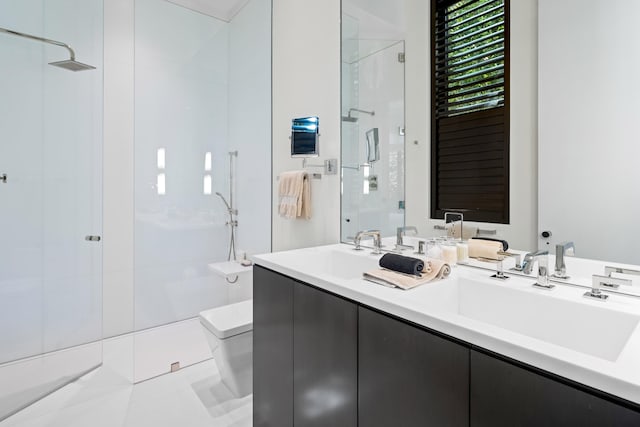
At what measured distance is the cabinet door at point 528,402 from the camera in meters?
0.60

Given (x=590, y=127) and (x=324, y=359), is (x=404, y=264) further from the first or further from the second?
(x=590, y=127)

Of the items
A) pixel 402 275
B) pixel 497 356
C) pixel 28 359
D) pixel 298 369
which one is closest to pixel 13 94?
pixel 28 359

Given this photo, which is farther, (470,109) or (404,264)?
(470,109)


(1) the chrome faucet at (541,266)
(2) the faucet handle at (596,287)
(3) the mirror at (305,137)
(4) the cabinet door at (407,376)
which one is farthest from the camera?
(3) the mirror at (305,137)

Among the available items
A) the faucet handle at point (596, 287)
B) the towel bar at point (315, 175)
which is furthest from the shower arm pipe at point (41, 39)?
the faucet handle at point (596, 287)

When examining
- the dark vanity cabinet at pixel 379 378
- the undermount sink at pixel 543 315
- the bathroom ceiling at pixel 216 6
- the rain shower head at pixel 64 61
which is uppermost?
the bathroom ceiling at pixel 216 6

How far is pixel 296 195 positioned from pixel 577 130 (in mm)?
1473

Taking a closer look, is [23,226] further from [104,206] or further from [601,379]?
[601,379]

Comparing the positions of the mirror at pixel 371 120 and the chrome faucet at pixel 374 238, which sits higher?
the mirror at pixel 371 120

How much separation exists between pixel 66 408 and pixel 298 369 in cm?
145

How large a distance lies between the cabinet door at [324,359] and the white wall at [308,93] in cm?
89

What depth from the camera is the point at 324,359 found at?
119 centimetres

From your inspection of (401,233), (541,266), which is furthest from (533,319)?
(401,233)

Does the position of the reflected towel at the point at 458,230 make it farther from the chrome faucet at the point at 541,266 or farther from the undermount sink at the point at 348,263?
the undermount sink at the point at 348,263
